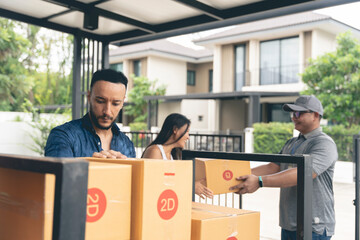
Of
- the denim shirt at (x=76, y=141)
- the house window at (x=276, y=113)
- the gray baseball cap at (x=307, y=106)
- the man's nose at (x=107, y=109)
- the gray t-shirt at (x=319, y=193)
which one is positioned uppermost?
the house window at (x=276, y=113)

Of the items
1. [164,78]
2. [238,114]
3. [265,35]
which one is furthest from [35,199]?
[164,78]

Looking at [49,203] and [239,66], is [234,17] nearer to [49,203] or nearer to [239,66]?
[49,203]

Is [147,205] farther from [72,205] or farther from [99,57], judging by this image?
[99,57]

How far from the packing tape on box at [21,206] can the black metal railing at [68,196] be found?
135mm

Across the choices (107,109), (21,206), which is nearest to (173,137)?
→ (107,109)

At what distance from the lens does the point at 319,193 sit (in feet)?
9.37

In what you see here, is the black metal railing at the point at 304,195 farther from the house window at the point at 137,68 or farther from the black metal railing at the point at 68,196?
the house window at the point at 137,68

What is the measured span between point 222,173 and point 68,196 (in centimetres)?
158

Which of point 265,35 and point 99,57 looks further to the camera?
point 265,35

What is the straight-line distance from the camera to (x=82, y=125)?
2309mm

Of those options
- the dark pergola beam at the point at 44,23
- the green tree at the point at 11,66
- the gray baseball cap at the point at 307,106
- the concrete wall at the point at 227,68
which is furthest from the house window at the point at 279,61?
the gray baseball cap at the point at 307,106

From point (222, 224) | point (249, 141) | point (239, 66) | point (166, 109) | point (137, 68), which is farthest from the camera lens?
point (137, 68)

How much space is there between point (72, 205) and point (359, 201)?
4.37 m

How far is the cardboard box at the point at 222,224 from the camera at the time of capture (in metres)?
1.62
